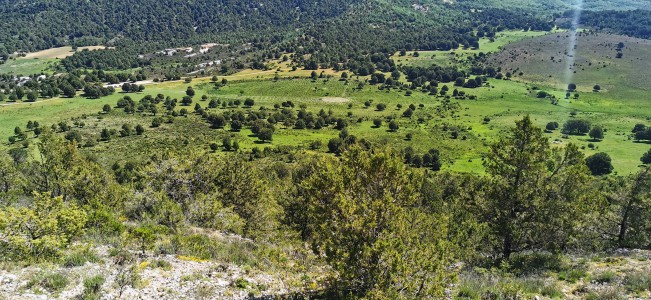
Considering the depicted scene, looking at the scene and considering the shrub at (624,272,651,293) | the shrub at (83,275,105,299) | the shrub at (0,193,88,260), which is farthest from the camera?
the shrub at (624,272,651,293)

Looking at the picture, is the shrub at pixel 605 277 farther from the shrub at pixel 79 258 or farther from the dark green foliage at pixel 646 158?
the dark green foliage at pixel 646 158

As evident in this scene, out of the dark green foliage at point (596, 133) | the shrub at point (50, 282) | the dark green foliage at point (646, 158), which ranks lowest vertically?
the dark green foliage at point (646, 158)

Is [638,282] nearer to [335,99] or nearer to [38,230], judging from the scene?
[38,230]

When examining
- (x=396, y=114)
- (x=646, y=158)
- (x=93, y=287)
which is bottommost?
(x=646, y=158)

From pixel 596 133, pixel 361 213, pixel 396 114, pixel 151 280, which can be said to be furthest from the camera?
pixel 396 114

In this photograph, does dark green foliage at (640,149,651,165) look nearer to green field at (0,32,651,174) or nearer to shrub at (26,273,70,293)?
green field at (0,32,651,174)

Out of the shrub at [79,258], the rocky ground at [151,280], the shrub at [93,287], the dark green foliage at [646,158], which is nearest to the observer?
the shrub at [93,287]

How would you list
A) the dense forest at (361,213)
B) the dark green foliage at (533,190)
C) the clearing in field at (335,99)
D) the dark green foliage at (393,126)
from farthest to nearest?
the clearing in field at (335,99), the dark green foliage at (393,126), the dark green foliage at (533,190), the dense forest at (361,213)

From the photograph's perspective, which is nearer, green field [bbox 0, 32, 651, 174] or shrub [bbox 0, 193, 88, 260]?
shrub [bbox 0, 193, 88, 260]

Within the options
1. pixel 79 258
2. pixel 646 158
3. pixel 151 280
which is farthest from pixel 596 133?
pixel 79 258

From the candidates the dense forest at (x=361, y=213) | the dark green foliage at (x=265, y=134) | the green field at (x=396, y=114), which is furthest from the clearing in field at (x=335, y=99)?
the dense forest at (x=361, y=213)

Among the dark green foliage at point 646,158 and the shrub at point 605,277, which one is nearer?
the shrub at point 605,277

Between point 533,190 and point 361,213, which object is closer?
point 361,213

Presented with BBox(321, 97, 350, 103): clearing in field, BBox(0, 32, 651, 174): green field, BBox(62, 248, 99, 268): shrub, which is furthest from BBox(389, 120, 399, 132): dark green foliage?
BBox(62, 248, 99, 268): shrub
